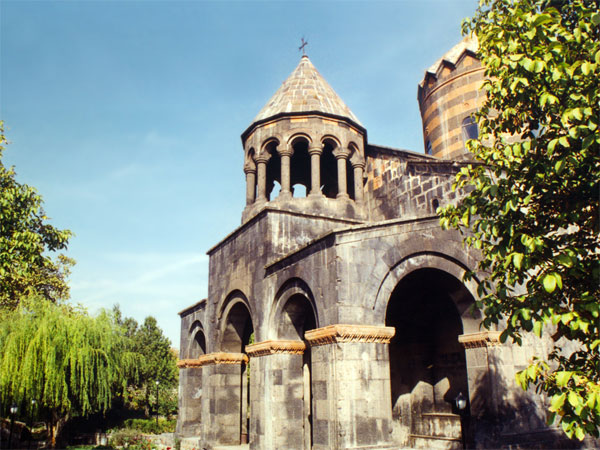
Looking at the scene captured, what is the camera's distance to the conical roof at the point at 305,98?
1271 cm

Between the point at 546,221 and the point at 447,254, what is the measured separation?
3.70 m

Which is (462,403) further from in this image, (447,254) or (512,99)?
(512,99)

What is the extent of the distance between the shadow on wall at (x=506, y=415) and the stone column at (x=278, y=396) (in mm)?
3421

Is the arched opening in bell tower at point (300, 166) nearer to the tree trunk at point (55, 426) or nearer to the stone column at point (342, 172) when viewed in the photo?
the stone column at point (342, 172)

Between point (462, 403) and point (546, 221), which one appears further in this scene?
point (462, 403)

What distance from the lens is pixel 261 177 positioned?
12492 mm

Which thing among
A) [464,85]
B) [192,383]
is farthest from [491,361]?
[192,383]

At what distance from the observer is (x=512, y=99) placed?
197 inches

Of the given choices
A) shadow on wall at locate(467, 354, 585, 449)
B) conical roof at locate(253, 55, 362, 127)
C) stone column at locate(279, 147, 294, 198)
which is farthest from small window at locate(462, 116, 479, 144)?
shadow on wall at locate(467, 354, 585, 449)

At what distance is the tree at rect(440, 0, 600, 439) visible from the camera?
404cm

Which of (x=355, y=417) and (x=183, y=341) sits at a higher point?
(x=183, y=341)

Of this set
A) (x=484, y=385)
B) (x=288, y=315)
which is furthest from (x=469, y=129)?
(x=484, y=385)

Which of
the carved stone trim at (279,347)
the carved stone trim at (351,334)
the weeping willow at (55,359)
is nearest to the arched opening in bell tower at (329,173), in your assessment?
the carved stone trim at (279,347)

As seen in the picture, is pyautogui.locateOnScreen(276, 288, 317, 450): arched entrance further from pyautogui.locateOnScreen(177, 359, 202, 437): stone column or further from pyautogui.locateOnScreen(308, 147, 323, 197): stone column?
pyautogui.locateOnScreen(177, 359, 202, 437): stone column
